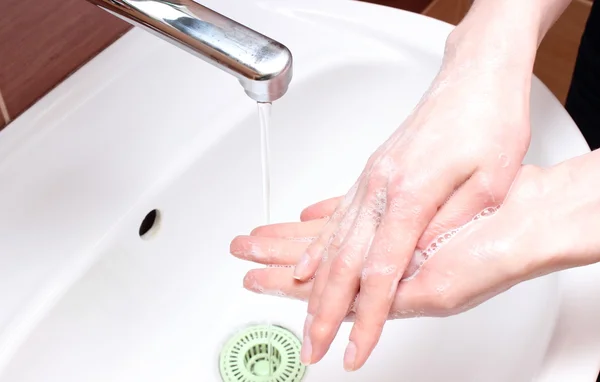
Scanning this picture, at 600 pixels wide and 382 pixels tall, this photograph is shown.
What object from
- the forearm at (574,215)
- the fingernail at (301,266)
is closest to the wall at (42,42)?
the fingernail at (301,266)

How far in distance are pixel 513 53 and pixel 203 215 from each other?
10.2 inches

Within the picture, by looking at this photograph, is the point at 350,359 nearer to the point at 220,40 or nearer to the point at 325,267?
the point at 325,267

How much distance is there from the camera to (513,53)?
442 mm

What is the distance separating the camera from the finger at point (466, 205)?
39cm

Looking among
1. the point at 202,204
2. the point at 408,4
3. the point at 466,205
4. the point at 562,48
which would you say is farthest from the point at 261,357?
the point at 562,48

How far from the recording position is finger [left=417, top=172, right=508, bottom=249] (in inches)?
15.4

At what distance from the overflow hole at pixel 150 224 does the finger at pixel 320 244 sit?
5.3 inches

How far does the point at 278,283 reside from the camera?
0.42m

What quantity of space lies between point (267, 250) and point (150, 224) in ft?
0.37

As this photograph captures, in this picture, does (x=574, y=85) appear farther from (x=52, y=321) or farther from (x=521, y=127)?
(x=52, y=321)

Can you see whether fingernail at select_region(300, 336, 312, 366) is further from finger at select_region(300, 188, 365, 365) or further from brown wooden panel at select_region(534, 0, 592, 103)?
brown wooden panel at select_region(534, 0, 592, 103)

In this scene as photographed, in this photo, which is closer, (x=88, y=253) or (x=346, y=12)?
(x=88, y=253)

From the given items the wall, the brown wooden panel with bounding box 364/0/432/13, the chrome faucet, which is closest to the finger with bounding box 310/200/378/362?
the chrome faucet

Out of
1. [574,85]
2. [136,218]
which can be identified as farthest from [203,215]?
[574,85]
